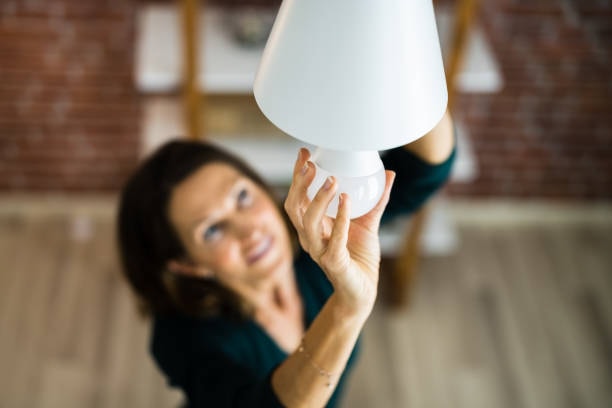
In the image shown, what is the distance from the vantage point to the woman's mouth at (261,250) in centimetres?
110

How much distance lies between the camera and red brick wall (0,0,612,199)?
2.24 m

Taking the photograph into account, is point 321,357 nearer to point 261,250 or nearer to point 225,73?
point 261,250

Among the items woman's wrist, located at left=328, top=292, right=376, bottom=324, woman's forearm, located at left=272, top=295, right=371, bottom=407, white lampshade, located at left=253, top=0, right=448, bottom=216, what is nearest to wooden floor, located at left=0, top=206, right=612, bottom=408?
woman's forearm, located at left=272, top=295, right=371, bottom=407

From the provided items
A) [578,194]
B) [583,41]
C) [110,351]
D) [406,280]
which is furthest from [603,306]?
[110,351]

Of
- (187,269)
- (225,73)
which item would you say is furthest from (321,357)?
(225,73)

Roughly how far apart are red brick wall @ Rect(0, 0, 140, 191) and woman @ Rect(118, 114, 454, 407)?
114 cm

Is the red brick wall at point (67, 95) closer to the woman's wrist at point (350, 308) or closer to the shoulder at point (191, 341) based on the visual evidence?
the shoulder at point (191, 341)

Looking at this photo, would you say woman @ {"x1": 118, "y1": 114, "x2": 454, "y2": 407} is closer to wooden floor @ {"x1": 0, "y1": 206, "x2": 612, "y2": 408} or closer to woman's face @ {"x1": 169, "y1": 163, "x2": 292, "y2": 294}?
woman's face @ {"x1": 169, "y1": 163, "x2": 292, "y2": 294}

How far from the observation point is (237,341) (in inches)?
53.6

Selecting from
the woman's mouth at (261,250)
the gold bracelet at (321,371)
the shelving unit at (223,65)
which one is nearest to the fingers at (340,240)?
the gold bracelet at (321,371)

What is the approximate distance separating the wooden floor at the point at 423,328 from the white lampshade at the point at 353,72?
203 cm

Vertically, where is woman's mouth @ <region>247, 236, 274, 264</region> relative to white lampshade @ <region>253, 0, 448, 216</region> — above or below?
below

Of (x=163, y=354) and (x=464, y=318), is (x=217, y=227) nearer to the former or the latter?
(x=163, y=354)

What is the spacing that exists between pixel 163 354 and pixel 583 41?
1.70 metres
